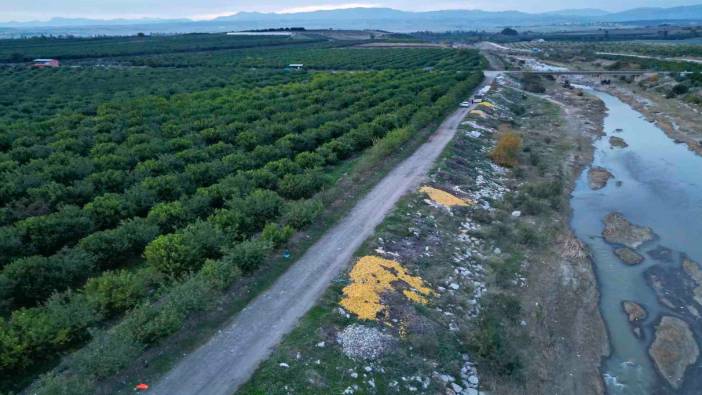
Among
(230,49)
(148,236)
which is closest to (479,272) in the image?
(148,236)

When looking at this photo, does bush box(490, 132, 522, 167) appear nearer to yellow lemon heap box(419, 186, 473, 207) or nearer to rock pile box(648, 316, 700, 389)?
yellow lemon heap box(419, 186, 473, 207)

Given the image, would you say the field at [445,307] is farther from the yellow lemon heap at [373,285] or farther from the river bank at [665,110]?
the river bank at [665,110]

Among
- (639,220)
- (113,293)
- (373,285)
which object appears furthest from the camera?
(639,220)

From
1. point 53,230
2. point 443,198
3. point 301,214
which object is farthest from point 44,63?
point 443,198

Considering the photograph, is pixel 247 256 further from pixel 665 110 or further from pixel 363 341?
pixel 665 110

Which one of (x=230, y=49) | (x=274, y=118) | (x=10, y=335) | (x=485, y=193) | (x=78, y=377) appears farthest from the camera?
(x=230, y=49)

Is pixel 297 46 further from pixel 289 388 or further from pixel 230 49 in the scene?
pixel 289 388

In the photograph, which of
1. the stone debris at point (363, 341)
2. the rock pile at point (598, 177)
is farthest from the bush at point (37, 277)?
the rock pile at point (598, 177)
